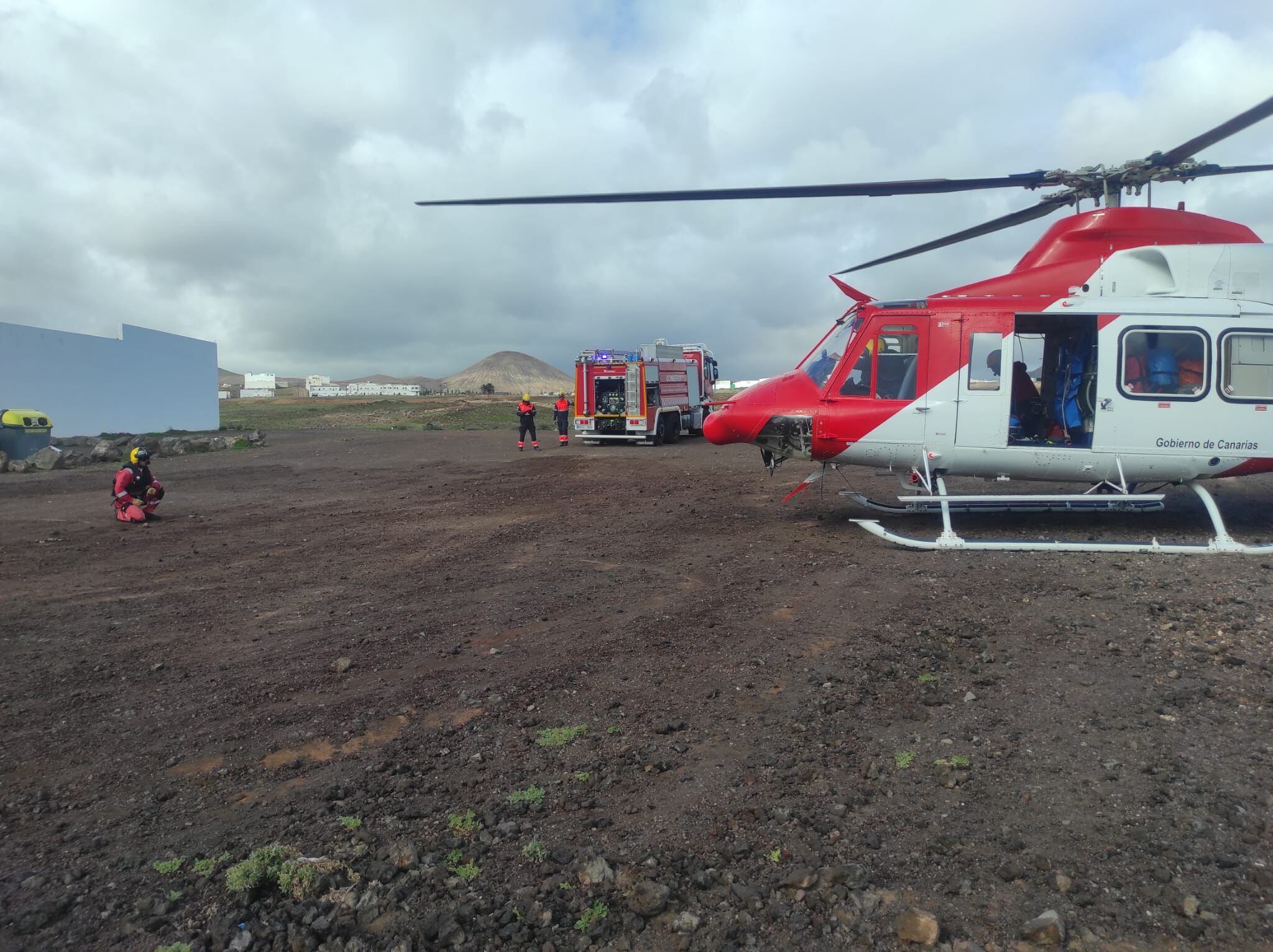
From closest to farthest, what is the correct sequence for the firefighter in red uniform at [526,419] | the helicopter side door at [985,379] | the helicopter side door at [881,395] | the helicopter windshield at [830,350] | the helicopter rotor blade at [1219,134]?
the helicopter rotor blade at [1219,134]
the helicopter side door at [985,379]
the helicopter side door at [881,395]
the helicopter windshield at [830,350]
the firefighter in red uniform at [526,419]

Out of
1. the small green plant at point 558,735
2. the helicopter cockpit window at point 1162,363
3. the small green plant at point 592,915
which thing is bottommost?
the small green plant at point 592,915

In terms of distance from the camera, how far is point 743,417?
9.13 metres

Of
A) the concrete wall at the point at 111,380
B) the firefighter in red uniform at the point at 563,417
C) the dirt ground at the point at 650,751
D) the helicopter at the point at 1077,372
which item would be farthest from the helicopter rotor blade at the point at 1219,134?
the concrete wall at the point at 111,380

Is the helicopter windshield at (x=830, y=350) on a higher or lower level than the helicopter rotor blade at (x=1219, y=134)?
lower

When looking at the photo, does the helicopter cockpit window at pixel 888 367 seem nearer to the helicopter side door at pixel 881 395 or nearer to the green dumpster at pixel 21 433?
the helicopter side door at pixel 881 395

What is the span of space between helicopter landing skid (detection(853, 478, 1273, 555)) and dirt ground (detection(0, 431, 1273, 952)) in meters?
0.22

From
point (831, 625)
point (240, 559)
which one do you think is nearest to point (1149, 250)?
point (831, 625)

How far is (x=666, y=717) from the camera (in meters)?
4.29

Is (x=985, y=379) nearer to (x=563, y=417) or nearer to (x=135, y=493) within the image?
(x=135, y=493)

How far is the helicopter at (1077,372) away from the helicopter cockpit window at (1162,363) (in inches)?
0.6

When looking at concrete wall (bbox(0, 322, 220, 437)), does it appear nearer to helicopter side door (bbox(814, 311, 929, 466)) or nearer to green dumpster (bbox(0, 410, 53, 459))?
green dumpster (bbox(0, 410, 53, 459))

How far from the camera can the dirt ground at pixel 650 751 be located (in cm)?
274

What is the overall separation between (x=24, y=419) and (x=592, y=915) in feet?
75.0

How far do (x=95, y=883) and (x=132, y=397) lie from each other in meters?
31.9
